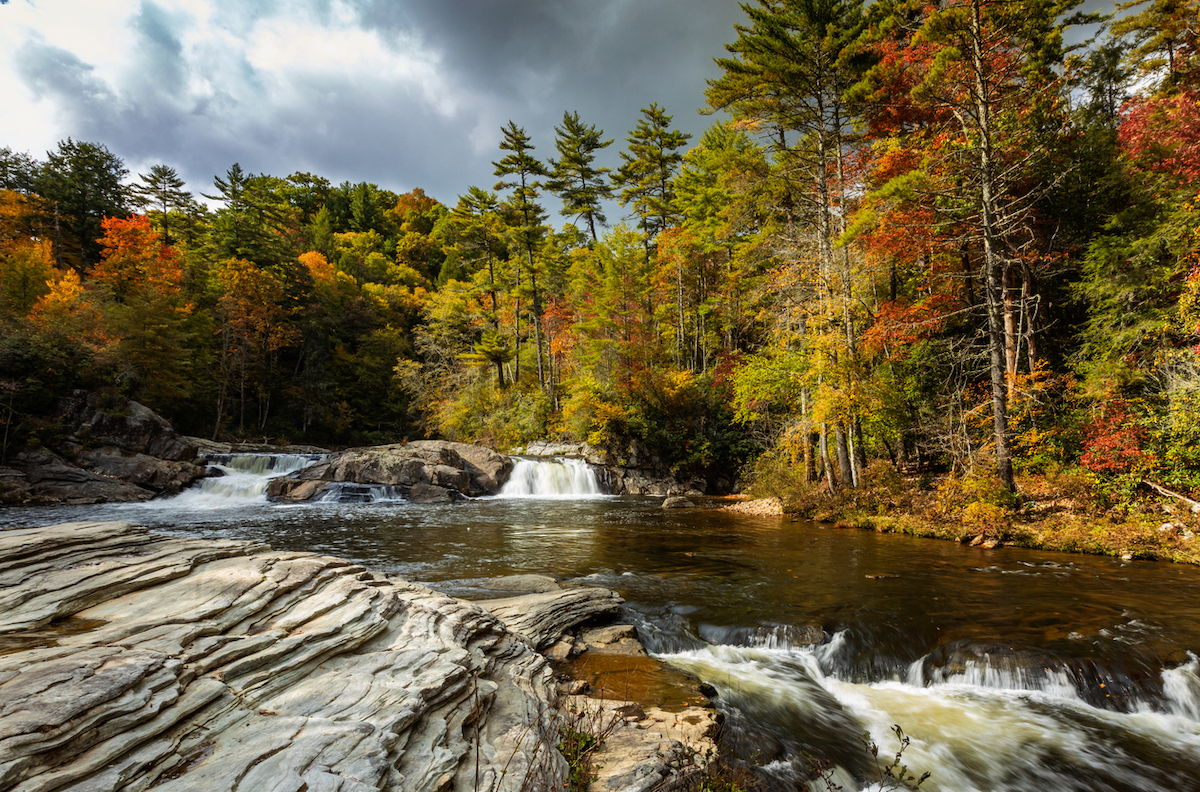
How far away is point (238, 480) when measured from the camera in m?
18.7

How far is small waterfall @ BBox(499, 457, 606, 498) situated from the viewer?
21.2 meters

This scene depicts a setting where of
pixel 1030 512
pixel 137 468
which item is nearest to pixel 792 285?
pixel 1030 512

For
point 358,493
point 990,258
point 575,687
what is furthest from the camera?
point 358,493

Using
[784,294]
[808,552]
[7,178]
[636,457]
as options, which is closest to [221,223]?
[7,178]

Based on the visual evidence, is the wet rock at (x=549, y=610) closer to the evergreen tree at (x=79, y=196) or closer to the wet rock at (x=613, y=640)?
the wet rock at (x=613, y=640)

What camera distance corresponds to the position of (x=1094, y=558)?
8852 millimetres

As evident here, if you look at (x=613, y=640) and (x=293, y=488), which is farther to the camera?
(x=293, y=488)

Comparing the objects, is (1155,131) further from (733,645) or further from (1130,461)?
(733,645)

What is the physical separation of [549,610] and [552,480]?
15.7 meters

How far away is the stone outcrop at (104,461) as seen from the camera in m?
15.1

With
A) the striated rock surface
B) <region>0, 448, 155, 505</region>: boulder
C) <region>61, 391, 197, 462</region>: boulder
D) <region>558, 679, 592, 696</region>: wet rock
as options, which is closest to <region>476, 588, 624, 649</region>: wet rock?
the striated rock surface

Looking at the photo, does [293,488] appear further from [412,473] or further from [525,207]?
[525,207]

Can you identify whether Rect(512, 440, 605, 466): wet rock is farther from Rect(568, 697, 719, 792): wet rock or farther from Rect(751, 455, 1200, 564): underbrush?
Rect(568, 697, 719, 792): wet rock

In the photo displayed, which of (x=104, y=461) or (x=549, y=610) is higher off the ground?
(x=104, y=461)
